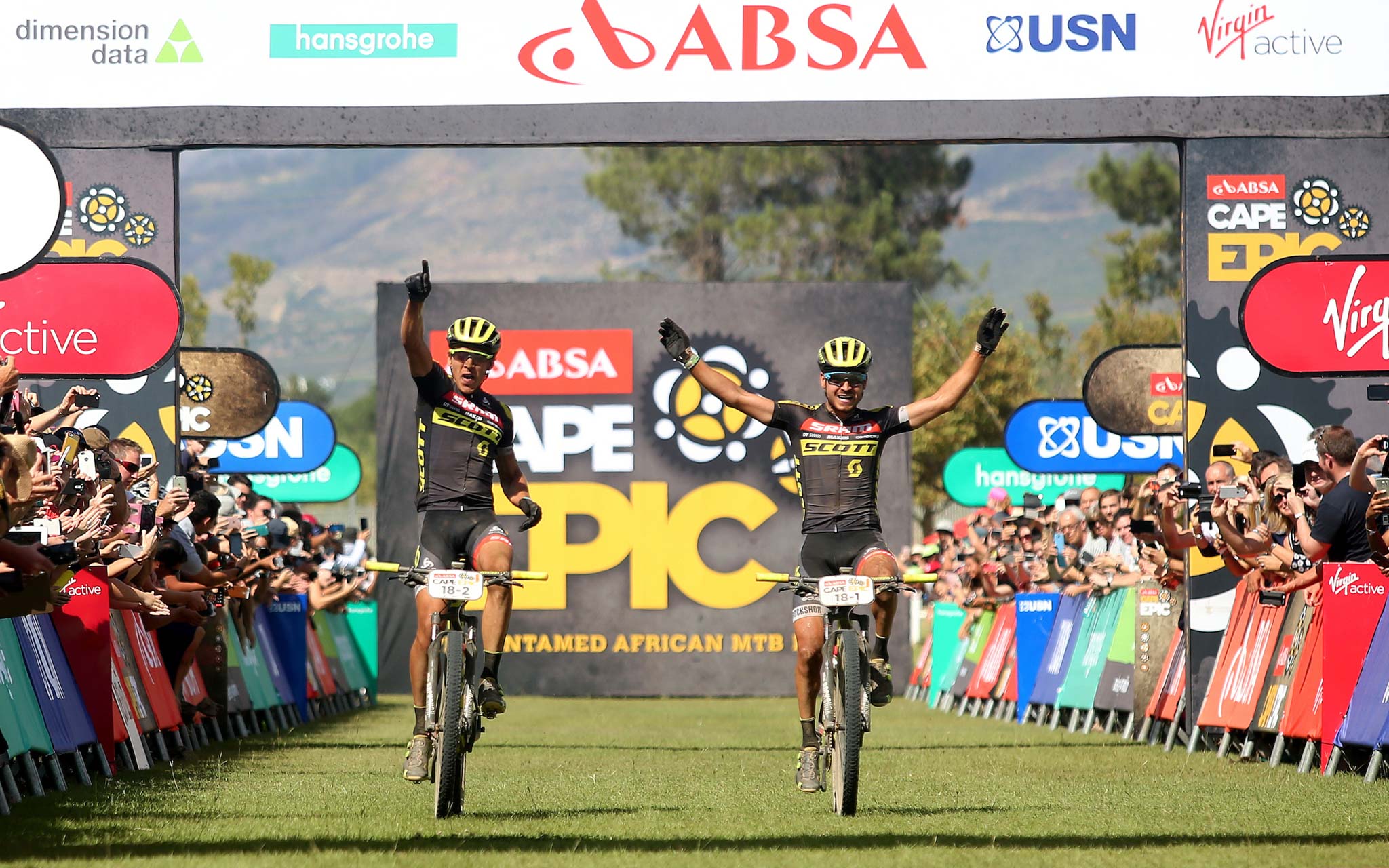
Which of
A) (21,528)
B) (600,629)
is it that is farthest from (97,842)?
(600,629)

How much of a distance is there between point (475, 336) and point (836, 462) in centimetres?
191

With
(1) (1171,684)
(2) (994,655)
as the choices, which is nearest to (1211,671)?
(1) (1171,684)

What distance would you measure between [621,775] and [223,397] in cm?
717

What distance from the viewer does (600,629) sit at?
101 feet

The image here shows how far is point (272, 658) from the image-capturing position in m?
20.7

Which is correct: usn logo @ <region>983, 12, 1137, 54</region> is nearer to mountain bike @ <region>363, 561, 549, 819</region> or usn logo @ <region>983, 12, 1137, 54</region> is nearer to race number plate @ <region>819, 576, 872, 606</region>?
race number plate @ <region>819, 576, 872, 606</region>

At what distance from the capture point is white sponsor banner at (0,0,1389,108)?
16719 millimetres

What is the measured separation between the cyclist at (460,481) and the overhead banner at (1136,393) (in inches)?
347

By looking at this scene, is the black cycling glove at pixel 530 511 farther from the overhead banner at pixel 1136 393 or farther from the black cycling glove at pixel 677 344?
the overhead banner at pixel 1136 393

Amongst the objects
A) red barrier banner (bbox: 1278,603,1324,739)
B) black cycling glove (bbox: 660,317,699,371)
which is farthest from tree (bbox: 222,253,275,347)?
black cycling glove (bbox: 660,317,699,371)

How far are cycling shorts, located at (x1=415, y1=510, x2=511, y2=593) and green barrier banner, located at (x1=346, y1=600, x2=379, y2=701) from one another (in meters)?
18.6

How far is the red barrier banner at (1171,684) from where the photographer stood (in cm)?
1659

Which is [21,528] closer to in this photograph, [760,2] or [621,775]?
[621,775]

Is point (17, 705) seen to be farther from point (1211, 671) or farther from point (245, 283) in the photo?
point (245, 283)
